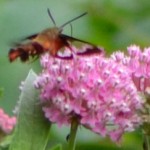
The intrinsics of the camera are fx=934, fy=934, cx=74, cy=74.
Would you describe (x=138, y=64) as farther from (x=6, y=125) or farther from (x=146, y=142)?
(x=6, y=125)

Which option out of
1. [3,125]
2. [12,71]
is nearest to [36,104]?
[3,125]

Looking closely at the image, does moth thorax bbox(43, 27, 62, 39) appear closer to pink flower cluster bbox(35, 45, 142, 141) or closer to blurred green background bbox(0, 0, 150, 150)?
pink flower cluster bbox(35, 45, 142, 141)

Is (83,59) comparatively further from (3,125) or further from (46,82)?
(3,125)

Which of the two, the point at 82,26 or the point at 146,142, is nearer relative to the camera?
the point at 146,142

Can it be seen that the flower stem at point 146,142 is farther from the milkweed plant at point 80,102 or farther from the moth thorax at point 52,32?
the moth thorax at point 52,32

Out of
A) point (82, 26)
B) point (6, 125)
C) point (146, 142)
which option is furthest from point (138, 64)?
point (82, 26)

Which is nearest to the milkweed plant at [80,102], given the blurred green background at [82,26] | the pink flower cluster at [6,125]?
the pink flower cluster at [6,125]
